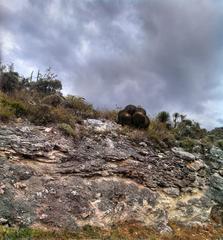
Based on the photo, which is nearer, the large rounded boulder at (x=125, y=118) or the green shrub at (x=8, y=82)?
the large rounded boulder at (x=125, y=118)

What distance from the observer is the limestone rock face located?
49.2 feet

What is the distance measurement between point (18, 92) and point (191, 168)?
980cm

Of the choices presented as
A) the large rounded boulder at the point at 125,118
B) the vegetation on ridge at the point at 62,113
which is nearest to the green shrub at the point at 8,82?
the vegetation on ridge at the point at 62,113

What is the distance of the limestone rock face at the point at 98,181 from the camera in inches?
591

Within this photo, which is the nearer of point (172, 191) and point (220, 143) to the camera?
point (172, 191)

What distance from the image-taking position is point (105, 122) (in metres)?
21.3

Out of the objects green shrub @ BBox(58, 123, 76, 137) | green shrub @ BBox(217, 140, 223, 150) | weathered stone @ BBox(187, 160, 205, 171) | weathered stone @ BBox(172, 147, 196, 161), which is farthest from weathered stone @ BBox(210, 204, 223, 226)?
green shrub @ BBox(58, 123, 76, 137)

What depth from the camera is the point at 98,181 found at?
55.8 feet

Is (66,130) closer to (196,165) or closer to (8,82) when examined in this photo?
(8,82)

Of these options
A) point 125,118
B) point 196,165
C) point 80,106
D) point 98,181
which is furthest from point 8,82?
Answer: point 196,165

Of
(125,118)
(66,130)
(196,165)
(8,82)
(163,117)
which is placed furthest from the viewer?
(163,117)

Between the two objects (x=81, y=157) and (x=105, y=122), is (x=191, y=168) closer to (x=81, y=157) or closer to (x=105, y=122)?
(x=105, y=122)

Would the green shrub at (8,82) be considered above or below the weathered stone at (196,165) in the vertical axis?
above

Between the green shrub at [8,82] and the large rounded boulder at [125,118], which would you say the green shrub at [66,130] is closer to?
the large rounded boulder at [125,118]
